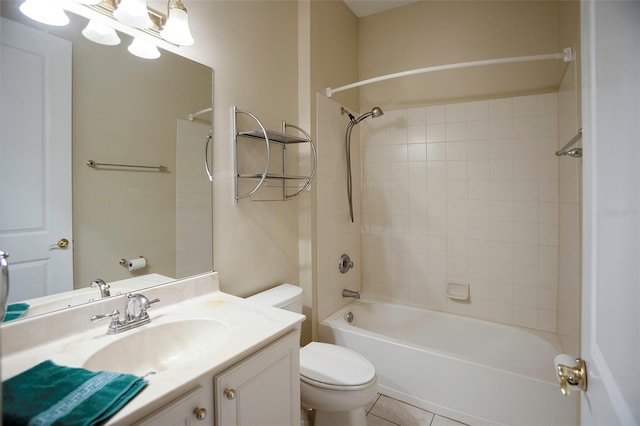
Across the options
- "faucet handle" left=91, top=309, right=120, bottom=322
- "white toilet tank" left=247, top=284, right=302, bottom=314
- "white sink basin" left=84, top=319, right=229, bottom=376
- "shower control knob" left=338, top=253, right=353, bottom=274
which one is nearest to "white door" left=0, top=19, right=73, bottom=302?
"faucet handle" left=91, top=309, right=120, bottom=322

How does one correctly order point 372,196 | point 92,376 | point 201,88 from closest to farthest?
point 92,376, point 201,88, point 372,196

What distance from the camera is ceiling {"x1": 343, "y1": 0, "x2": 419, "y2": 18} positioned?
99.6 inches

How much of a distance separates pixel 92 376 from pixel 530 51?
114 inches

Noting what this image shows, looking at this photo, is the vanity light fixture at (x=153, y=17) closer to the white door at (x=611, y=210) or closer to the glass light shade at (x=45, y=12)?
the glass light shade at (x=45, y=12)

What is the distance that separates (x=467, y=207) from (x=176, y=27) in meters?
2.17

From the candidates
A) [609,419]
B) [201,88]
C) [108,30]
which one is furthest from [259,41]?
[609,419]

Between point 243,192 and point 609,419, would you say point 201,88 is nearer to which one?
point 243,192

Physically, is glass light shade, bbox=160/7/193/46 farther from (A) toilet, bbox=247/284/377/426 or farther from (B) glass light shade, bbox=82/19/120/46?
(A) toilet, bbox=247/284/377/426

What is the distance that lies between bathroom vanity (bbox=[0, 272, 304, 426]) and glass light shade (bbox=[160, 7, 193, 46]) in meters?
1.04

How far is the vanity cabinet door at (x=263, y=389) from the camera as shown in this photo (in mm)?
905

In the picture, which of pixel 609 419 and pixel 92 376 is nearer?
pixel 609 419

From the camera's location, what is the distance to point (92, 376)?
73cm

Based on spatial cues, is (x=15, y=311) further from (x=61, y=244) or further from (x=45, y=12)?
(x=45, y=12)

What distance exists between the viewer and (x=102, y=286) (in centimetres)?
114
